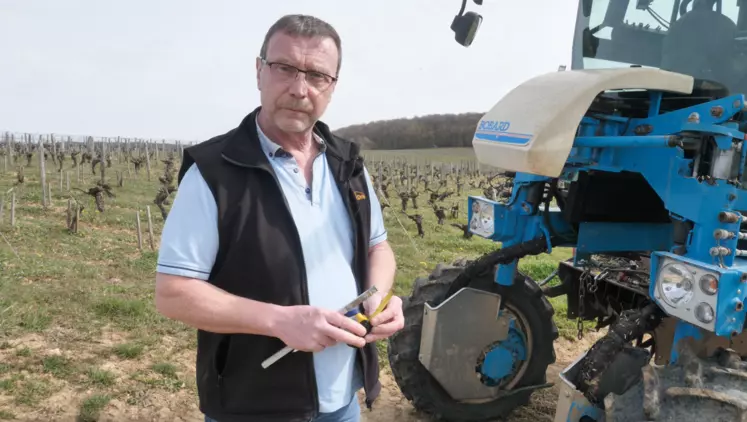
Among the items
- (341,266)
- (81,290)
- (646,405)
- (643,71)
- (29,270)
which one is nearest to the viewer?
(341,266)

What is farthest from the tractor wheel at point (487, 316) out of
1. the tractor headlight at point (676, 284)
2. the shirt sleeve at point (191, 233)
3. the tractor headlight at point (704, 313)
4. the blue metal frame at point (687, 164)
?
the shirt sleeve at point (191, 233)

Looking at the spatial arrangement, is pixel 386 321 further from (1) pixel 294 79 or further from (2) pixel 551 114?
(2) pixel 551 114

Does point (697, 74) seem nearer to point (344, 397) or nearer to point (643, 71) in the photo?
point (643, 71)

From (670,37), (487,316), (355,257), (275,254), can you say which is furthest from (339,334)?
(670,37)

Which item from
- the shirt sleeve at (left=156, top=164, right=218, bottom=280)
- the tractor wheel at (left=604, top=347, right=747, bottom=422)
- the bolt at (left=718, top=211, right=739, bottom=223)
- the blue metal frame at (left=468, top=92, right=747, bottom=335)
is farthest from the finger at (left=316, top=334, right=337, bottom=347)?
the bolt at (left=718, top=211, right=739, bottom=223)

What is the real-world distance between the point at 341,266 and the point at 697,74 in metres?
2.04

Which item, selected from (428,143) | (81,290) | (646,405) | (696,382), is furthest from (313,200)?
(428,143)

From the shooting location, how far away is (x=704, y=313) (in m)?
2.00

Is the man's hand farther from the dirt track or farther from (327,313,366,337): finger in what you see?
the dirt track

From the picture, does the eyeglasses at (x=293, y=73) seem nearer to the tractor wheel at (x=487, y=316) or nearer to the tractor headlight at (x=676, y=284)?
the tractor headlight at (x=676, y=284)

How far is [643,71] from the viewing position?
7.70 ft

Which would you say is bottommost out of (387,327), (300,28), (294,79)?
(387,327)

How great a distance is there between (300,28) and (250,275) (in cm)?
70

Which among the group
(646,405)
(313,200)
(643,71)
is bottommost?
(646,405)
